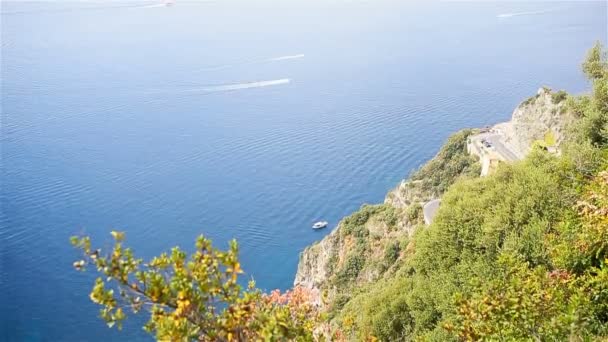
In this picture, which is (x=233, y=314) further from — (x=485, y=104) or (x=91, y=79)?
(x=91, y=79)

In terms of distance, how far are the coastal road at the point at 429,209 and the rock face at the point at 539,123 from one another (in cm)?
683

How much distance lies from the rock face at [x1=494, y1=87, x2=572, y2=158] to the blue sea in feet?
54.0

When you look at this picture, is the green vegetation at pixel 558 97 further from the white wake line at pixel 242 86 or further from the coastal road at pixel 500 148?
the white wake line at pixel 242 86

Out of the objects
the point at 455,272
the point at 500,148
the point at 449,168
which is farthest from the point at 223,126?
the point at 455,272

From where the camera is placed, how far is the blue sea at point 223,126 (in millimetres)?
42781

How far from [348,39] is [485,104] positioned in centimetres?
4407

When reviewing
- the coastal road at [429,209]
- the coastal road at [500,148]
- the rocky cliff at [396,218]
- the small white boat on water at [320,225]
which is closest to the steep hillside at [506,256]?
the rocky cliff at [396,218]

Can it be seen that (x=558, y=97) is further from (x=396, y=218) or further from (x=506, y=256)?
(x=506, y=256)

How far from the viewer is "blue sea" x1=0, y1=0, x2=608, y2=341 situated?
4278cm

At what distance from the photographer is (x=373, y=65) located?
84.7m

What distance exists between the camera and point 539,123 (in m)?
32.1

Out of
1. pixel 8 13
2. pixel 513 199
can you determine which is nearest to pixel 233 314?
pixel 513 199

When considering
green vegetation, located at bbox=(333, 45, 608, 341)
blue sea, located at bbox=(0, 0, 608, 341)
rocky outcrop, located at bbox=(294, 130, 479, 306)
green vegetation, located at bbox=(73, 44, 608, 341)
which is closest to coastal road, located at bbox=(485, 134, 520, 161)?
rocky outcrop, located at bbox=(294, 130, 479, 306)

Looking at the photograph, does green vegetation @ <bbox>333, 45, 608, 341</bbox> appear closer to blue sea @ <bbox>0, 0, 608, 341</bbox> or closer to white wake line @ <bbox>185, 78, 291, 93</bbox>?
blue sea @ <bbox>0, 0, 608, 341</bbox>
